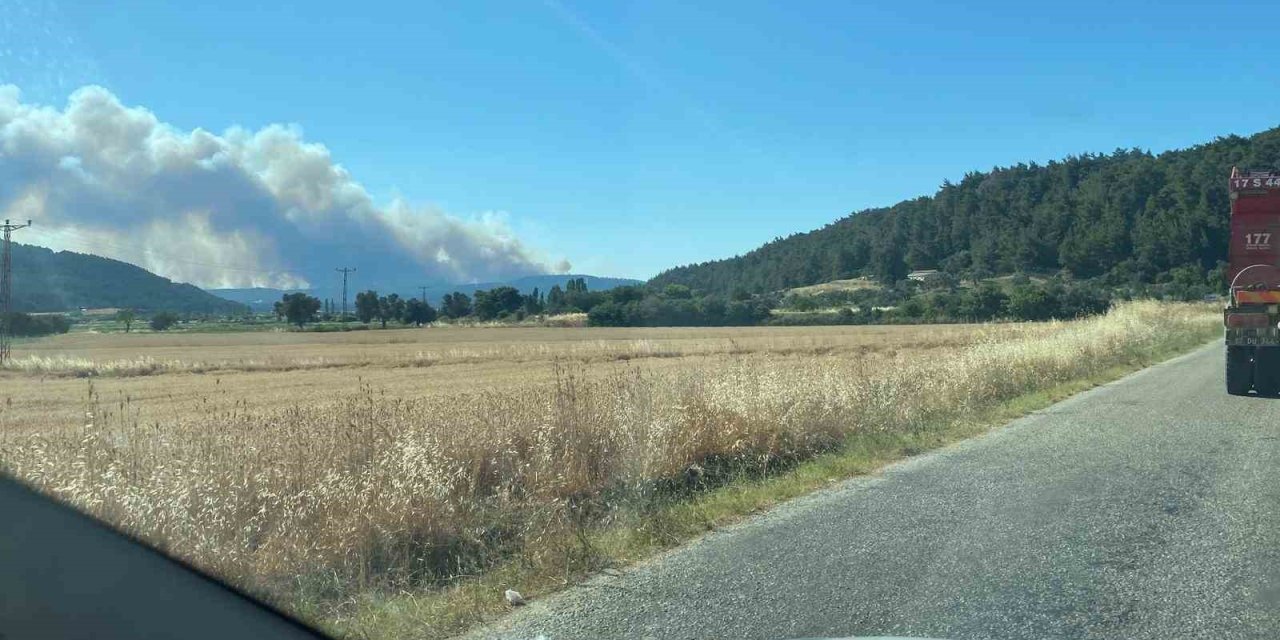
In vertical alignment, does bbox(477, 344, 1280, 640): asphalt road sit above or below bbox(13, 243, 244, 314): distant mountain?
below

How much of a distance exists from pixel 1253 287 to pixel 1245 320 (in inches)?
30.9

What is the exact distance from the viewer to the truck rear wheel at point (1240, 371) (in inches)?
676

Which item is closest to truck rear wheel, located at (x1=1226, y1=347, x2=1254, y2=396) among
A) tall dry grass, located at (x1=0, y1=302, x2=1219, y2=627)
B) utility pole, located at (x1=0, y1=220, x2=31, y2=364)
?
tall dry grass, located at (x1=0, y1=302, x2=1219, y2=627)

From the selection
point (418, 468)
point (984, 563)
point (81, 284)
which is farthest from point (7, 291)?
point (984, 563)

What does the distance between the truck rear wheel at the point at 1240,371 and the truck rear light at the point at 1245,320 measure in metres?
0.45

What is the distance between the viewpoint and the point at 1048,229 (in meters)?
107

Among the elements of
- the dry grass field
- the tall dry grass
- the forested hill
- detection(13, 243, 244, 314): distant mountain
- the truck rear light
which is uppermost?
the forested hill

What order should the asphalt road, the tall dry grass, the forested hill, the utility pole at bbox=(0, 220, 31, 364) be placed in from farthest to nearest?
the forested hill < the utility pole at bbox=(0, 220, 31, 364) < the tall dry grass < the asphalt road

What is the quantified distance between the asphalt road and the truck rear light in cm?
848

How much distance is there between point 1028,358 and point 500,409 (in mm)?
14643

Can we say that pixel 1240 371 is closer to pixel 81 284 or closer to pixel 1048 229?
pixel 81 284

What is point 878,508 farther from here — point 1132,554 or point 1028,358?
point 1028,358

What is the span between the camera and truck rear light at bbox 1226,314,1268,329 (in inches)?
676

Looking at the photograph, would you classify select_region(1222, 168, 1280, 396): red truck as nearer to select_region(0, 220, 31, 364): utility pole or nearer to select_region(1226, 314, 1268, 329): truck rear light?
select_region(1226, 314, 1268, 329): truck rear light
